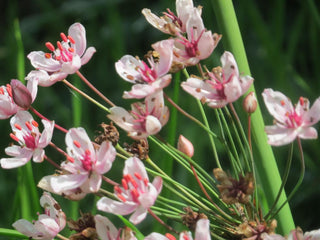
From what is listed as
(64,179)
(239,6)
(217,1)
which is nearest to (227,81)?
(217,1)

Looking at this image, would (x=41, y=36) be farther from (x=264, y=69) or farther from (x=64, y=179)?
(x=64, y=179)

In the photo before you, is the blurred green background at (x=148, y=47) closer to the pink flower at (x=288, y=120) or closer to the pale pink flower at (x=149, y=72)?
the pale pink flower at (x=149, y=72)

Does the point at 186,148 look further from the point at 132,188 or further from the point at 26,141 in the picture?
the point at 26,141

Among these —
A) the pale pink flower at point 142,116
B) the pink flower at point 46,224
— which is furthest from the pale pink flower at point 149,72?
the pink flower at point 46,224

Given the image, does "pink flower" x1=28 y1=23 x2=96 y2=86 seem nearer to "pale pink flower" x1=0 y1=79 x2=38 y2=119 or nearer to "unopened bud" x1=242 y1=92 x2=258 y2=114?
"pale pink flower" x1=0 y1=79 x2=38 y2=119

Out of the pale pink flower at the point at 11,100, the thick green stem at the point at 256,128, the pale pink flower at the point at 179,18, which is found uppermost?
the pale pink flower at the point at 179,18
